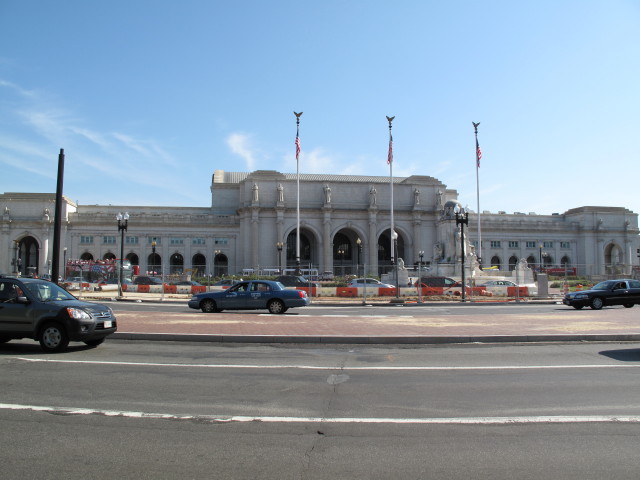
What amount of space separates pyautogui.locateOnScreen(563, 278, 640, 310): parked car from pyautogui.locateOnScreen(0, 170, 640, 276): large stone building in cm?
5940

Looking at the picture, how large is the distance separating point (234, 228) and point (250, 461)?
296 ft

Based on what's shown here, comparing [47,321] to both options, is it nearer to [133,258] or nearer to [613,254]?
[133,258]

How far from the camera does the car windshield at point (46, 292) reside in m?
10.7

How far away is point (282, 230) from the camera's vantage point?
89688 millimetres

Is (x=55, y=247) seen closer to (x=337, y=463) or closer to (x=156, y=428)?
(x=156, y=428)

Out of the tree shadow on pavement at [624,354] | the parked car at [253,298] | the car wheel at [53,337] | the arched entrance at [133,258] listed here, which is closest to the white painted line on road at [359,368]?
the tree shadow on pavement at [624,354]

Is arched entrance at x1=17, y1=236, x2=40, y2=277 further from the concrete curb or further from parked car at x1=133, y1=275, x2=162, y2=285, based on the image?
the concrete curb

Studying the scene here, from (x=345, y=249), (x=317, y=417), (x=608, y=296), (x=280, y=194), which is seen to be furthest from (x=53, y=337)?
(x=345, y=249)

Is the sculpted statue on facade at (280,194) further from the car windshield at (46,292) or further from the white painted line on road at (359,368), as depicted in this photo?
the white painted line on road at (359,368)

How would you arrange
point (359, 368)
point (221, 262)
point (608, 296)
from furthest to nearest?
point (221, 262) < point (608, 296) < point (359, 368)

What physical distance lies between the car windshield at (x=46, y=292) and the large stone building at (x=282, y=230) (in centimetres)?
7056

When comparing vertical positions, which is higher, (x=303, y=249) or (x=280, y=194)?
(x=280, y=194)

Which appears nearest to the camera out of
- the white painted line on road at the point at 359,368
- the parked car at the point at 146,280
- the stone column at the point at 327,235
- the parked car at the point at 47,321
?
the white painted line on road at the point at 359,368

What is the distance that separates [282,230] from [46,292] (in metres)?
78.8
